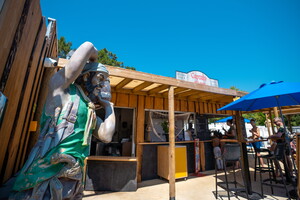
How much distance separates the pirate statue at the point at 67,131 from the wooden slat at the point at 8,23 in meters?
0.48

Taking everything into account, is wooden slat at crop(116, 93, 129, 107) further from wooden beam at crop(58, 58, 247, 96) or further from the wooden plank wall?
the wooden plank wall

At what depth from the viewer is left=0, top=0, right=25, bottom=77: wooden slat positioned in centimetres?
104

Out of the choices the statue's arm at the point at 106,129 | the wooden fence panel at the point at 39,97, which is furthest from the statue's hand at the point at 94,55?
the wooden fence panel at the point at 39,97

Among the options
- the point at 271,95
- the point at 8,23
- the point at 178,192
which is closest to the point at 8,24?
the point at 8,23

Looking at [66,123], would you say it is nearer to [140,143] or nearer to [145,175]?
[140,143]

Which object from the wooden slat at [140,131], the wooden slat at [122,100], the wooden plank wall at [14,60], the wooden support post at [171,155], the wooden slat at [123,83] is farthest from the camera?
the wooden slat at [122,100]

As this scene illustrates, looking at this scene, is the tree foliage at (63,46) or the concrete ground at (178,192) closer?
the concrete ground at (178,192)

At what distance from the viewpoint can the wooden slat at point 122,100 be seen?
457 cm

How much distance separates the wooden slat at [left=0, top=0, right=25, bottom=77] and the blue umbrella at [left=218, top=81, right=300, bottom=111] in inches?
141

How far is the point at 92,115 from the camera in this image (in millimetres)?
1104

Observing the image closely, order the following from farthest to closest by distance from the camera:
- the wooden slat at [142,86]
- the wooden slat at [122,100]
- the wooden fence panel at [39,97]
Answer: the wooden slat at [122,100] < the wooden slat at [142,86] < the wooden fence panel at [39,97]

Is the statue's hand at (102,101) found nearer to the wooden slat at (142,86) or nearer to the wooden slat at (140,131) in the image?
the wooden slat at (142,86)

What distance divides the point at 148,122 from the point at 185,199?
2543 millimetres

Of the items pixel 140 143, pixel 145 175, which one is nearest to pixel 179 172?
pixel 145 175
